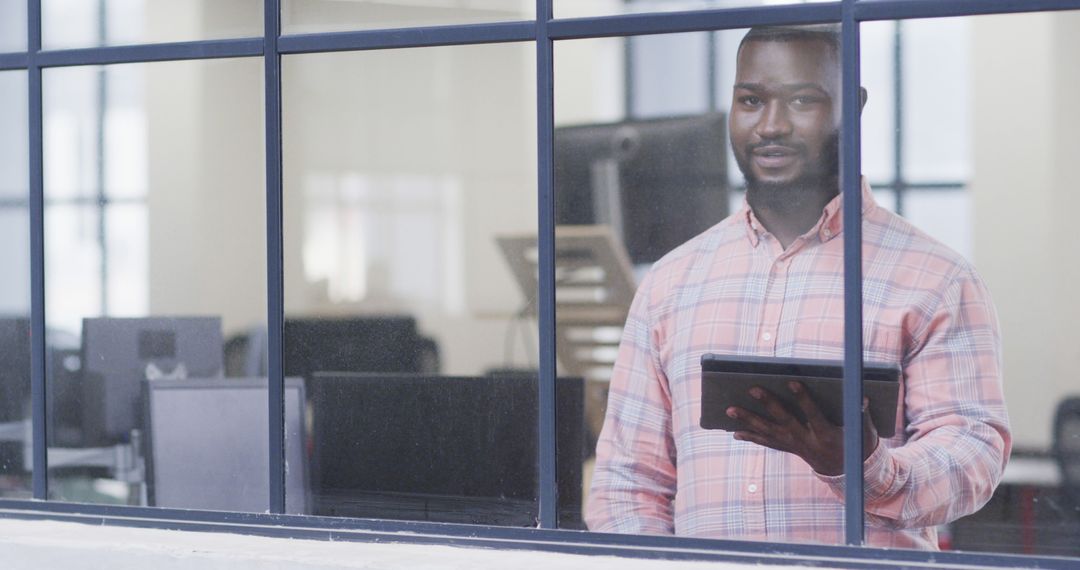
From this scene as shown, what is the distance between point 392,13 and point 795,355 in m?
1.80

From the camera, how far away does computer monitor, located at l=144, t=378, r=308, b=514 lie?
14.7 ft

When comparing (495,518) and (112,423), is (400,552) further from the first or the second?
(112,423)

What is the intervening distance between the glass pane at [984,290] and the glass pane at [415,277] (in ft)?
3.87

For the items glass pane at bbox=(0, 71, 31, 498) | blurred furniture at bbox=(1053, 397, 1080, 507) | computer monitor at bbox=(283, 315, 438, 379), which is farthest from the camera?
glass pane at bbox=(0, 71, 31, 498)

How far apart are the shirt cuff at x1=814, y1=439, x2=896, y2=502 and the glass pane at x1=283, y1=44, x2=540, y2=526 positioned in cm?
107

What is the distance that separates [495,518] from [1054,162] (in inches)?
81.6

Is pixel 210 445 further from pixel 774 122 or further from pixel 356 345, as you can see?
pixel 774 122

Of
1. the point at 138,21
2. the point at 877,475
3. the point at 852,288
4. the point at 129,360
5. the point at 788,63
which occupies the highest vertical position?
the point at 138,21

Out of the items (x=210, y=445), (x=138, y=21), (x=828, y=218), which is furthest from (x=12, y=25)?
(x=828, y=218)

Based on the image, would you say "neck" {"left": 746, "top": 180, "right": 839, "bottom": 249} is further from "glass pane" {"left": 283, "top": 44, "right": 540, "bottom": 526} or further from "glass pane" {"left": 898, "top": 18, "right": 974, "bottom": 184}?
"glass pane" {"left": 283, "top": 44, "right": 540, "bottom": 526}

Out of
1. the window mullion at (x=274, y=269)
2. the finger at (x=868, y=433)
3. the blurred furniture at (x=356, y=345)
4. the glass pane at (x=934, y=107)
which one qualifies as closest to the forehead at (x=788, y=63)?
the glass pane at (x=934, y=107)

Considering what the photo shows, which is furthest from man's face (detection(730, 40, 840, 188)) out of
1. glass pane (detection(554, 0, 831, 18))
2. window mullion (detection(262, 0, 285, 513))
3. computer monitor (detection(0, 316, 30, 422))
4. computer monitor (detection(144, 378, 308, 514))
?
computer monitor (detection(0, 316, 30, 422))

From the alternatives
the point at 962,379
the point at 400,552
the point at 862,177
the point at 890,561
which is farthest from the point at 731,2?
the point at 400,552

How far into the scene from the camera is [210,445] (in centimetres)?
452
